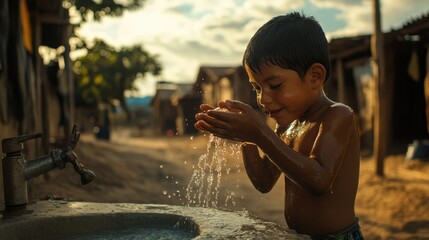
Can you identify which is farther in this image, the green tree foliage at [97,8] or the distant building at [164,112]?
the distant building at [164,112]

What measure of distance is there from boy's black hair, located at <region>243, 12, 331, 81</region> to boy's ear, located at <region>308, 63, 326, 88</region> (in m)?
0.02

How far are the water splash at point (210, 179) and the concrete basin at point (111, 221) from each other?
Result: 0.72 ft

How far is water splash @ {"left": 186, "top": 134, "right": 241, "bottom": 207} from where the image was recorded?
1.98 meters

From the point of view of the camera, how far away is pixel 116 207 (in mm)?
2006

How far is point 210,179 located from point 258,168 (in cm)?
78

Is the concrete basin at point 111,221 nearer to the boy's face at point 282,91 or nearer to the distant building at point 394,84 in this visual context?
the boy's face at point 282,91

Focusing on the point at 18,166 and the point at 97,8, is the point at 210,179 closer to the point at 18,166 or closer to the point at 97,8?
the point at 18,166

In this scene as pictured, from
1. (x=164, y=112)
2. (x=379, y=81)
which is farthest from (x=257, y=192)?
(x=164, y=112)

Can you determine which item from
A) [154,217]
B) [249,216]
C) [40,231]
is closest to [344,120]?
[249,216]

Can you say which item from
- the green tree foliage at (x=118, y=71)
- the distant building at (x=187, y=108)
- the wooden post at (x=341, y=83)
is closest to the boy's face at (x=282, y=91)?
the wooden post at (x=341, y=83)

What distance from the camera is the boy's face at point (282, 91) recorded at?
56.3 inches

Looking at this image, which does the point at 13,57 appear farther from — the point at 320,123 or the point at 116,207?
the point at 320,123

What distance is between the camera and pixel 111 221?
189 centimetres

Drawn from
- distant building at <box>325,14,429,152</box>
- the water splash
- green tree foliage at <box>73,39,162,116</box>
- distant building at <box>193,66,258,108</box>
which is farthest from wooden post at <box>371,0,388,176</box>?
green tree foliage at <box>73,39,162,116</box>
